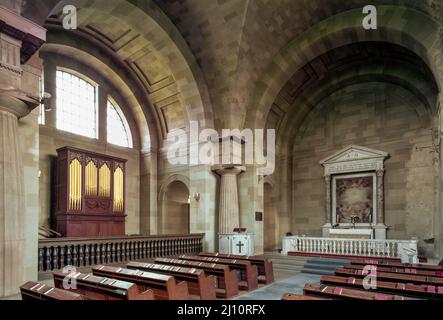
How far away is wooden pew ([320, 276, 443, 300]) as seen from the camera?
3.70m

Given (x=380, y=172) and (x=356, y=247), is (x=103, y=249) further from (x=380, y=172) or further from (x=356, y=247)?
(x=380, y=172)

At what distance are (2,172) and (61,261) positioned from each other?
2.76 metres

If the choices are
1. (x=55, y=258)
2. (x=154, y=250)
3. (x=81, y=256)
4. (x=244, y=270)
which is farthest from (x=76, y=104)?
(x=244, y=270)

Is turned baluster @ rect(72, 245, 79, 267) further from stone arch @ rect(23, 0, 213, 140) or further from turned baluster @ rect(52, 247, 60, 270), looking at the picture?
stone arch @ rect(23, 0, 213, 140)

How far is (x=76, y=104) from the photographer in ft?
40.1

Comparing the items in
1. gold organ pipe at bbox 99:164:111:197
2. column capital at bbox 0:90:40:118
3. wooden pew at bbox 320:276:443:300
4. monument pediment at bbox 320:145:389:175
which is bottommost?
wooden pew at bbox 320:276:443:300

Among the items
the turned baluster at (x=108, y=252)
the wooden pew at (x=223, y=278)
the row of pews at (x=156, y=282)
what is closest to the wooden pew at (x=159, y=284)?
the row of pews at (x=156, y=282)

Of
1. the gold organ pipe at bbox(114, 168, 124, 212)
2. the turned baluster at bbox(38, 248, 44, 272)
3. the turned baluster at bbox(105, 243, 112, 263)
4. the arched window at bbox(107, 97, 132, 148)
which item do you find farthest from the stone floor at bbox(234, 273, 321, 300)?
the arched window at bbox(107, 97, 132, 148)

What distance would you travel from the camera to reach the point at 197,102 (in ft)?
39.3

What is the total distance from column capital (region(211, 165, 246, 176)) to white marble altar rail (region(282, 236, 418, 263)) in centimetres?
302

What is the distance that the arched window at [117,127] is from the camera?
1339 centimetres
